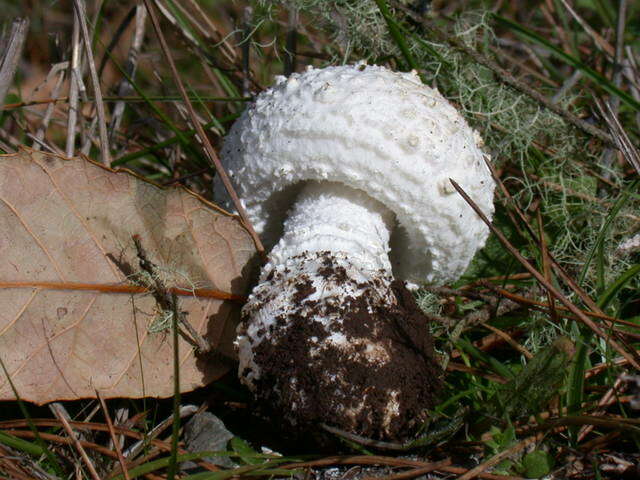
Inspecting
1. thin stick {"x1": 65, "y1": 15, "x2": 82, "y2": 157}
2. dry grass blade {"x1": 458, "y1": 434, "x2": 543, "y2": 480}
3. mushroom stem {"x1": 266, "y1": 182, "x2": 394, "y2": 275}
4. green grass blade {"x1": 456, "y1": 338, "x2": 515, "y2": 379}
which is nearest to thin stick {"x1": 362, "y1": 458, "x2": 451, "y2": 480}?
dry grass blade {"x1": 458, "y1": 434, "x2": 543, "y2": 480}

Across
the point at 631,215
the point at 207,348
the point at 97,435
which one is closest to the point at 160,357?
the point at 207,348

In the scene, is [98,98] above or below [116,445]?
above

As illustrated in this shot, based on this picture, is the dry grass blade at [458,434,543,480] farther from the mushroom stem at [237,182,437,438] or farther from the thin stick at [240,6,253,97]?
the thin stick at [240,6,253,97]

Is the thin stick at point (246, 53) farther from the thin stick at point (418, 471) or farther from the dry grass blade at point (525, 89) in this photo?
the thin stick at point (418, 471)

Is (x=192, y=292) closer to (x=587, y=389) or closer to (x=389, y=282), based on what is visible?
(x=389, y=282)

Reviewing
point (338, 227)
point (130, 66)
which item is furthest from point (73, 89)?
point (338, 227)

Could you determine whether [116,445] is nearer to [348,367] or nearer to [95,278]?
[95,278]

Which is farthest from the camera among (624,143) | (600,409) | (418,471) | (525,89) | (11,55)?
(525,89)
